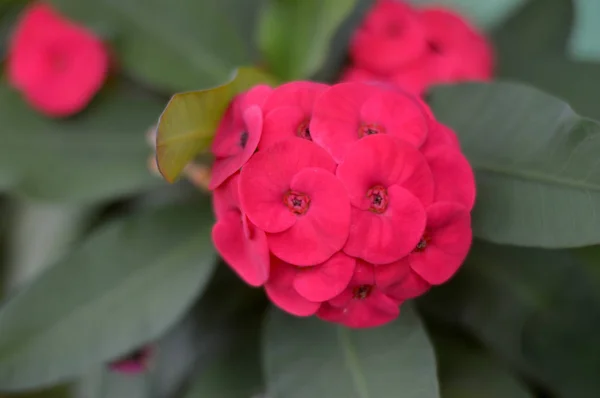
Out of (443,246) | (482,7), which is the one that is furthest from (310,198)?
(482,7)

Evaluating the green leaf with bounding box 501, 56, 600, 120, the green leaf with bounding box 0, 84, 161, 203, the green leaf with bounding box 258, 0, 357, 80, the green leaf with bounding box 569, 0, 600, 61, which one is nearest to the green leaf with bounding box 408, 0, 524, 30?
the green leaf with bounding box 569, 0, 600, 61

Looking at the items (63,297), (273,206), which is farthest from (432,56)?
(63,297)

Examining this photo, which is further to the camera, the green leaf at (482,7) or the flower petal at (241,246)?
the green leaf at (482,7)

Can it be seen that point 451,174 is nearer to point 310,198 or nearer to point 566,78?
point 310,198

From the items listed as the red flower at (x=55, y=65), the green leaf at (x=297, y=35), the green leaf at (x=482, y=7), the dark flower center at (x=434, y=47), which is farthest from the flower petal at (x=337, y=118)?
the green leaf at (x=482, y=7)

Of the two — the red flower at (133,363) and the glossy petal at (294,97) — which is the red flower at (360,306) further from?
the red flower at (133,363)

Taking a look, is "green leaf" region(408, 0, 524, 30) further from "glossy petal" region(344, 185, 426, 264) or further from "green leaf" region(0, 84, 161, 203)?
"glossy petal" region(344, 185, 426, 264)
